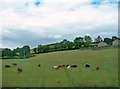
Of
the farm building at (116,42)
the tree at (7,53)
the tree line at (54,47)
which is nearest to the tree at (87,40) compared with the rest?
the tree line at (54,47)

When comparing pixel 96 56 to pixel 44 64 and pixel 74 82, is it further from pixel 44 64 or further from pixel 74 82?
pixel 74 82

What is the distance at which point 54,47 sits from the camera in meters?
38.4

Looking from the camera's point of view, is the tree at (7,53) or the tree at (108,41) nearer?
the tree at (7,53)

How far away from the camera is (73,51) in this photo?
41562 millimetres

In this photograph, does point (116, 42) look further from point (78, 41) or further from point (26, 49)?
point (26, 49)

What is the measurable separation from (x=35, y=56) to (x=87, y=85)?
19200 mm

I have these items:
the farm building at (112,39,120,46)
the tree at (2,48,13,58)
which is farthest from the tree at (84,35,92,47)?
the tree at (2,48,13,58)

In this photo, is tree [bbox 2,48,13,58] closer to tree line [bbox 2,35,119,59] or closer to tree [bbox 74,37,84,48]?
tree line [bbox 2,35,119,59]

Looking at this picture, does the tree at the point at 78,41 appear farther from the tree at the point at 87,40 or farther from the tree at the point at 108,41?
the tree at the point at 108,41

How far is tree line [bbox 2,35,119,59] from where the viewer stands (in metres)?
33.7

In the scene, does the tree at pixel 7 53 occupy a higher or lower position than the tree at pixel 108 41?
lower

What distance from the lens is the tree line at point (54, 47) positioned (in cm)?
3369

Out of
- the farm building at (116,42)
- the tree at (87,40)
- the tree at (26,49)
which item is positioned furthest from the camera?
the tree at (87,40)

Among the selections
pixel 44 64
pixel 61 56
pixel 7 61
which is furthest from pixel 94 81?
pixel 61 56
